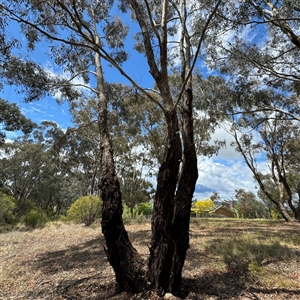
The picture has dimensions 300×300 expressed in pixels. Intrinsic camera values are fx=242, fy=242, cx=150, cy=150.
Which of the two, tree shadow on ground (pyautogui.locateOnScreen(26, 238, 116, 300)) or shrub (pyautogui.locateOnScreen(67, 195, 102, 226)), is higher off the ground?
shrub (pyautogui.locateOnScreen(67, 195, 102, 226))

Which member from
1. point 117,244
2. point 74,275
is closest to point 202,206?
point 74,275

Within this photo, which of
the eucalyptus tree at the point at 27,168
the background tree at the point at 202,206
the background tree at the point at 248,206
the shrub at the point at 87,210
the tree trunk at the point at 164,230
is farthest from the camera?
the background tree at the point at 248,206

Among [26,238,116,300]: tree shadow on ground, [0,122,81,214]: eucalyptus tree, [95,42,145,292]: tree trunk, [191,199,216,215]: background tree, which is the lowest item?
[26,238,116,300]: tree shadow on ground

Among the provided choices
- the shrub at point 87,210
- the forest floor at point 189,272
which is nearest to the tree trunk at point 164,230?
the forest floor at point 189,272

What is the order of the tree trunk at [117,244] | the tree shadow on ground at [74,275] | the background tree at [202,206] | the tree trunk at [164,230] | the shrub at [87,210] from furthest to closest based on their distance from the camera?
the background tree at [202,206], the shrub at [87,210], the tree shadow on ground at [74,275], the tree trunk at [117,244], the tree trunk at [164,230]

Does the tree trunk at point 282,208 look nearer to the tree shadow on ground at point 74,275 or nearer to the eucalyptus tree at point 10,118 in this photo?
the tree shadow on ground at point 74,275

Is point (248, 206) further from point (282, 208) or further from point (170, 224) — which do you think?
point (170, 224)

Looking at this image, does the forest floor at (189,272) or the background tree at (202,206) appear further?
the background tree at (202,206)

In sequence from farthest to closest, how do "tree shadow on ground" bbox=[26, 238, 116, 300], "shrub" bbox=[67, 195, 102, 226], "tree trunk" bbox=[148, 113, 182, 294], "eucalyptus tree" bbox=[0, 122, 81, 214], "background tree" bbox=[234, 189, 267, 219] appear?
1. "background tree" bbox=[234, 189, 267, 219]
2. "eucalyptus tree" bbox=[0, 122, 81, 214]
3. "shrub" bbox=[67, 195, 102, 226]
4. "tree shadow on ground" bbox=[26, 238, 116, 300]
5. "tree trunk" bbox=[148, 113, 182, 294]

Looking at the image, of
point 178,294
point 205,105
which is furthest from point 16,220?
point 178,294

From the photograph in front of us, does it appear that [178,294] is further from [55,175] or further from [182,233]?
[55,175]

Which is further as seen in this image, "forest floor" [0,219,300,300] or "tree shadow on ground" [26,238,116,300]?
"tree shadow on ground" [26,238,116,300]

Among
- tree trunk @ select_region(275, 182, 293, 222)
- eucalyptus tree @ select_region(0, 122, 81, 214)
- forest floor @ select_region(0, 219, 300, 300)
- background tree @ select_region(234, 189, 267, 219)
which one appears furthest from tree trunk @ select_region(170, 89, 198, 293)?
background tree @ select_region(234, 189, 267, 219)

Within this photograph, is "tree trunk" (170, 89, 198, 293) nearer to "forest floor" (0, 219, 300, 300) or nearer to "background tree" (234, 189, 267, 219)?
"forest floor" (0, 219, 300, 300)
